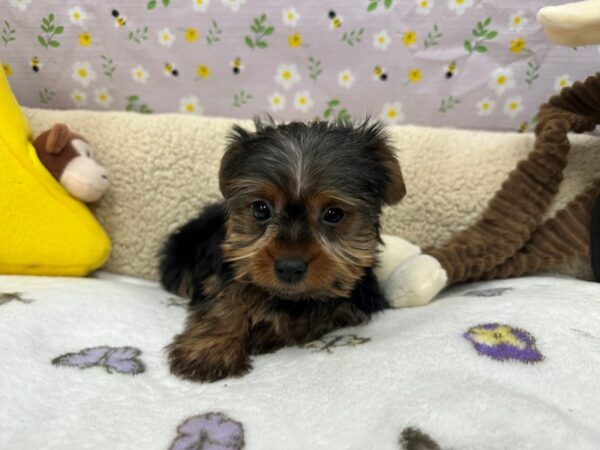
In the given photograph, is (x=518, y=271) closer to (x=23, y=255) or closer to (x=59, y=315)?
(x=59, y=315)

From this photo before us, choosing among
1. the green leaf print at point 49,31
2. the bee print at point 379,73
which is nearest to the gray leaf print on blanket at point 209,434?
the bee print at point 379,73

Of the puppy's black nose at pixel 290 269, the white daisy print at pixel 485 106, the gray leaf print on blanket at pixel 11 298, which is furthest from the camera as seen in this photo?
the white daisy print at pixel 485 106

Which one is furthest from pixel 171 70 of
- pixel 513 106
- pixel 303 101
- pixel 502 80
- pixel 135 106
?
pixel 513 106

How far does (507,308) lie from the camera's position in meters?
2.04

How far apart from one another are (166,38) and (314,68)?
3.18 ft

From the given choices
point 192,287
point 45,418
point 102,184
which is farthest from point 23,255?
point 45,418

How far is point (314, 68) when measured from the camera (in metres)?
3.28

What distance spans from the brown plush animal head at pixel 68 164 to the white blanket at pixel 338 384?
2.26 ft

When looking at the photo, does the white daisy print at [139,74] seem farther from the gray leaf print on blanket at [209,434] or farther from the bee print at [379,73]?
the gray leaf print on blanket at [209,434]

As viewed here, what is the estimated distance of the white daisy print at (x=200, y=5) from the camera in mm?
3164

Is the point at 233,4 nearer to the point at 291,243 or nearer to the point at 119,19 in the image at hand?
the point at 119,19

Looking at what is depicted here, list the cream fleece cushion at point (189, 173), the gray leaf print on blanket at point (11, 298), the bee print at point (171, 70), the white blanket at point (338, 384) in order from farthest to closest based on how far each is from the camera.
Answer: the bee print at point (171, 70), the cream fleece cushion at point (189, 173), the gray leaf print on blanket at point (11, 298), the white blanket at point (338, 384)

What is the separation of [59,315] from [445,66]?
257cm

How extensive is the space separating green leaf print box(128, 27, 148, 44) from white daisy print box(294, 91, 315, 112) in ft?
3.41
